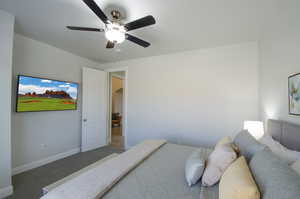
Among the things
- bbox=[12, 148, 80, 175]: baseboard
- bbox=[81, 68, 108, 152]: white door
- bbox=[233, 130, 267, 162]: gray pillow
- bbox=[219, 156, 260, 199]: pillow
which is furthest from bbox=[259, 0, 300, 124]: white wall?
bbox=[12, 148, 80, 175]: baseboard

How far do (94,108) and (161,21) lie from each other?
2901 mm

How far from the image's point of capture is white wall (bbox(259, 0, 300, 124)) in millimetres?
1572

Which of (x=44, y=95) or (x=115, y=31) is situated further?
(x=44, y=95)

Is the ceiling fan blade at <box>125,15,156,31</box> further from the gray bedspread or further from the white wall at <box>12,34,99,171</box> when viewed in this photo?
the white wall at <box>12,34,99,171</box>

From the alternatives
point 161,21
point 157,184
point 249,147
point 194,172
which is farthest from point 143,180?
point 161,21

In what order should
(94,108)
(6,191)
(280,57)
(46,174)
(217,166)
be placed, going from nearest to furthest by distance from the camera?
(217,166)
(280,57)
(6,191)
(46,174)
(94,108)

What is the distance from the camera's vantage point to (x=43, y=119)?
294 cm

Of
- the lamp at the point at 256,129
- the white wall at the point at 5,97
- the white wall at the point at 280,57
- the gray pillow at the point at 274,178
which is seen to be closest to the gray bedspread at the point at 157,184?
the gray pillow at the point at 274,178

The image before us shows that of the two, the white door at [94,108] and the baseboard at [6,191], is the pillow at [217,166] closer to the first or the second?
the baseboard at [6,191]

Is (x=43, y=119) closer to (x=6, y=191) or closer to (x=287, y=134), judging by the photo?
(x=6, y=191)

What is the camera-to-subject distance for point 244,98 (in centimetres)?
272

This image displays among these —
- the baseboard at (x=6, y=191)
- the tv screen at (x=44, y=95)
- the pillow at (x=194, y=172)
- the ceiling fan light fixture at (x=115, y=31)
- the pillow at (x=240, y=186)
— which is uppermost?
the ceiling fan light fixture at (x=115, y=31)

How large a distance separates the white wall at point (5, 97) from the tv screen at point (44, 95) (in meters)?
0.62

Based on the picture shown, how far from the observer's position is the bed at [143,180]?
108 centimetres
